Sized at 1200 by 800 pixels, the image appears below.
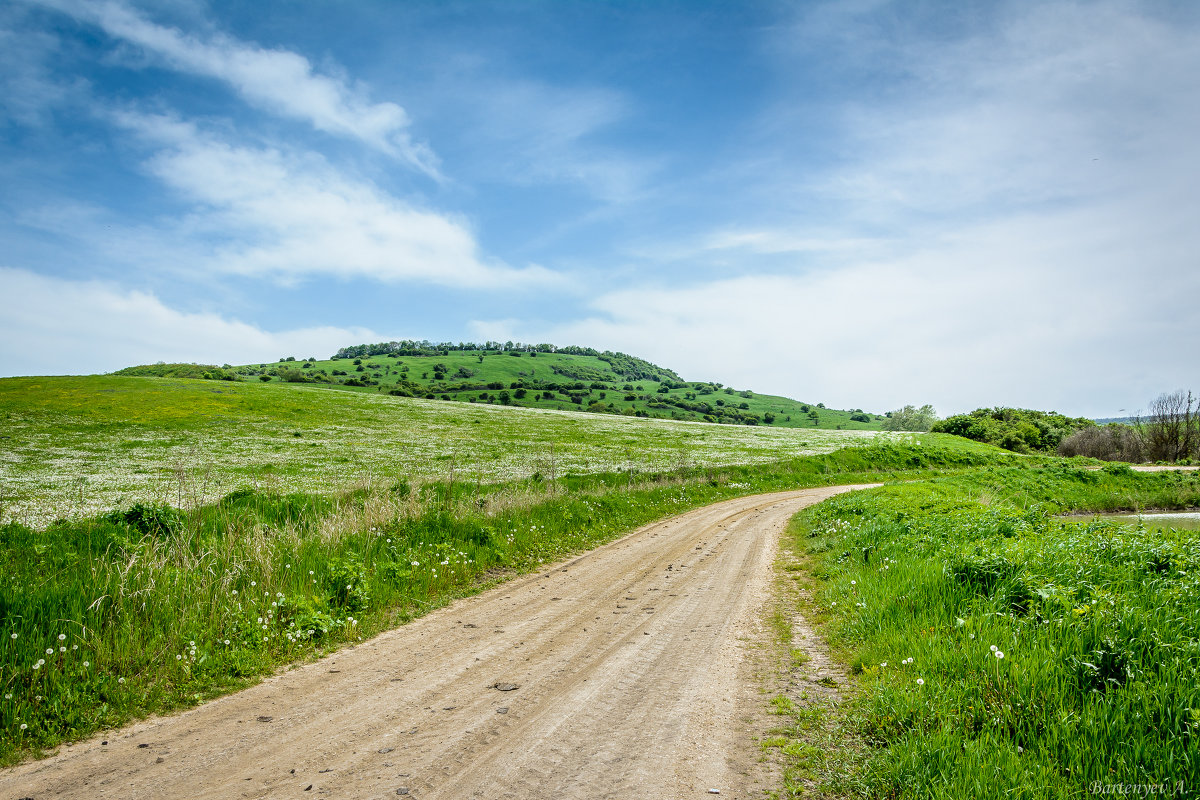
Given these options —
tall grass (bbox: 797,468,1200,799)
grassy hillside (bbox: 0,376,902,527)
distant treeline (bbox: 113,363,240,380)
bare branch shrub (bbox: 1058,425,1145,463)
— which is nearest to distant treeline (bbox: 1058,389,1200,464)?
bare branch shrub (bbox: 1058,425,1145,463)

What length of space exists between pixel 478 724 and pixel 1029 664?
5.74 metres

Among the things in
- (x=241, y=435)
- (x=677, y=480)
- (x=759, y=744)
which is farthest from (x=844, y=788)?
(x=241, y=435)

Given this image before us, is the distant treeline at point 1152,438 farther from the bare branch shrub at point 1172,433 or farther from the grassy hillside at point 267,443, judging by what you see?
the grassy hillside at point 267,443

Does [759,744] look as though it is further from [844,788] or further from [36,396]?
[36,396]

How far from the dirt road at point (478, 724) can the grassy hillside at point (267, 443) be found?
9804 millimetres

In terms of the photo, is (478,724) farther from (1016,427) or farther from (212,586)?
(1016,427)

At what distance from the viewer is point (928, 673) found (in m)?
5.91

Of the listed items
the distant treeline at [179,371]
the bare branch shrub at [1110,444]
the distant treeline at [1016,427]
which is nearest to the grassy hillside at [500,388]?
the distant treeline at [179,371]

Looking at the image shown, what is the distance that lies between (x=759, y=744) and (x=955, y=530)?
33.4 feet

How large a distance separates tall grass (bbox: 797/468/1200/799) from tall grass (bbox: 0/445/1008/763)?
297 inches

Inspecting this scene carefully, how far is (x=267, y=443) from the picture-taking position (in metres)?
44.0

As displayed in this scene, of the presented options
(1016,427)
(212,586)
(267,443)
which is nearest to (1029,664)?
(212,586)

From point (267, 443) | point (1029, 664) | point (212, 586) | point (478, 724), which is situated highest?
point (267, 443)

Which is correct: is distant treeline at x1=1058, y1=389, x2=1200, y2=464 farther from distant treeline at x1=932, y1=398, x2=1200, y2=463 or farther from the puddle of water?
the puddle of water
